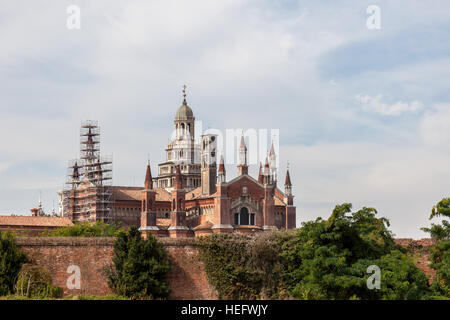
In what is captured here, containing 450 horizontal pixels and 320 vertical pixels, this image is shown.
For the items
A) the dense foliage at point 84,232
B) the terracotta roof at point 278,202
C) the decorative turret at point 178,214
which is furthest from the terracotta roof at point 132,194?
the dense foliage at point 84,232

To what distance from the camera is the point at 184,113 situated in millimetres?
117250

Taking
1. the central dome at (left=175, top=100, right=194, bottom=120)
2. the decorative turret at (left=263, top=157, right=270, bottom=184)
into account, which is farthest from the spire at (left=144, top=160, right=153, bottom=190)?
the central dome at (left=175, top=100, right=194, bottom=120)

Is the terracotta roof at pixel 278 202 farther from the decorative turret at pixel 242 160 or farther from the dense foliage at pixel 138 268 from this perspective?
the dense foliage at pixel 138 268

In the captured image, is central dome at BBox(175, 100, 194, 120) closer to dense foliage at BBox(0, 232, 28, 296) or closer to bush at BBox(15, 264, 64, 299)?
dense foliage at BBox(0, 232, 28, 296)

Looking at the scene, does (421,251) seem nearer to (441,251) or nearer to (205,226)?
(441,251)

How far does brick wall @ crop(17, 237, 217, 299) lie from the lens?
36.7 meters

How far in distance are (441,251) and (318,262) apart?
245 inches

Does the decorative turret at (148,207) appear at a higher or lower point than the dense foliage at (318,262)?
higher

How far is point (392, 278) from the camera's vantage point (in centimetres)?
3512

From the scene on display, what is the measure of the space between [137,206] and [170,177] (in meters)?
17.0

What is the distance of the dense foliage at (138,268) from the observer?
36.7 metres

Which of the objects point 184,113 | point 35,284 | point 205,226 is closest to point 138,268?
point 35,284

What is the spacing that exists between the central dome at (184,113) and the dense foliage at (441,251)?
80347mm

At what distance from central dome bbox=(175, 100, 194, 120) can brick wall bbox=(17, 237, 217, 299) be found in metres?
78.7
